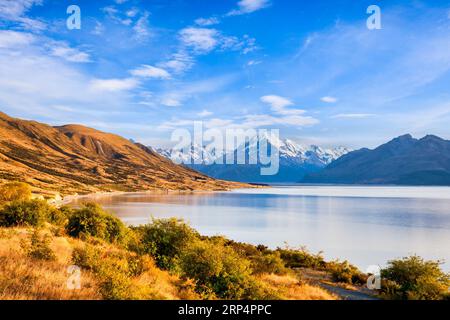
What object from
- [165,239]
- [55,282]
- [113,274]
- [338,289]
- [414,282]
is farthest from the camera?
[338,289]

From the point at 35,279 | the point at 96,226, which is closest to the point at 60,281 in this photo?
the point at 35,279

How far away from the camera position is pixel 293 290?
1967cm

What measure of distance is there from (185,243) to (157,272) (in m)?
4.63

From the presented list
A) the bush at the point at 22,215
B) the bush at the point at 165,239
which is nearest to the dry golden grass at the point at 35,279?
the bush at the point at 165,239

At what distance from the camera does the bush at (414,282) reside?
70.8ft

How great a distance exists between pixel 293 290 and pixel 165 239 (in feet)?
27.4

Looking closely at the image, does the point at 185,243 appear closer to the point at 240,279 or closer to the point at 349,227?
the point at 240,279

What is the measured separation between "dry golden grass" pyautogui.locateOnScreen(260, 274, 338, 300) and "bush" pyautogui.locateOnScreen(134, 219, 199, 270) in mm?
5678

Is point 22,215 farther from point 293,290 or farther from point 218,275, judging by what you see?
point 293,290

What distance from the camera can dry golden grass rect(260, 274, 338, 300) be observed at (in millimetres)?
18172
